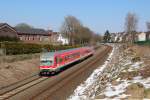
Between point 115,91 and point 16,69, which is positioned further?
point 16,69

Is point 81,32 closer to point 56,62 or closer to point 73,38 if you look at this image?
point 73,38

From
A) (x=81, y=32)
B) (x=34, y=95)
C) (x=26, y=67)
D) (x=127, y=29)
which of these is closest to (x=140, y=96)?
(x=34, y=95)

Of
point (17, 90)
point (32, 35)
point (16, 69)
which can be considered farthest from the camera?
point (32, 35)

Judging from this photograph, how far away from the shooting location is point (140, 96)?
15469mm

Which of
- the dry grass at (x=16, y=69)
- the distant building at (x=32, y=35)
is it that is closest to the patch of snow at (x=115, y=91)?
the dry grass at (x=16, y=69)

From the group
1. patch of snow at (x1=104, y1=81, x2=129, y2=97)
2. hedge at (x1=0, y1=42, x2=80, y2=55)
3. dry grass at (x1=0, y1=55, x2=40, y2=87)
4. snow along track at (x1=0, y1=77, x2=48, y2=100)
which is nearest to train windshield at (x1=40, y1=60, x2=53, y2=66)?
dry grass at (x1=0, y1=55, x2=40, y2=87)

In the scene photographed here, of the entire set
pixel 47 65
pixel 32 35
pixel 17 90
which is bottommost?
pixel 17 90

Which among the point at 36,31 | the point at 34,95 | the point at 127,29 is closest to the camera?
the point at 34,95

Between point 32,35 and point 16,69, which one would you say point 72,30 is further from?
point 16,69

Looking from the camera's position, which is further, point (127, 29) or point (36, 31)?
point (127, 29)

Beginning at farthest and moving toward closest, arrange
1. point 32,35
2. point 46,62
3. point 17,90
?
point 32,35 → point 46,62 → point 17,90

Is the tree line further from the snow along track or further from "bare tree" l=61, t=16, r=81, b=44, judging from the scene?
the snow along track

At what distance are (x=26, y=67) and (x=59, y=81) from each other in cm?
1006

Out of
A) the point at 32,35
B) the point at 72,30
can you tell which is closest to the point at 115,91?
the point at 32,35
